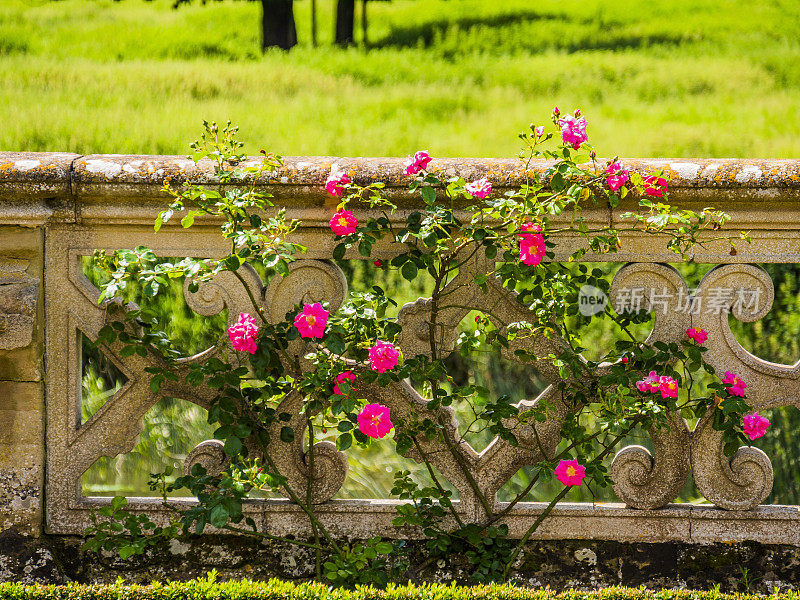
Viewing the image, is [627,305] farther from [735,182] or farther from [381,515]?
[381,515]

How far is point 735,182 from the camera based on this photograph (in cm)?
205

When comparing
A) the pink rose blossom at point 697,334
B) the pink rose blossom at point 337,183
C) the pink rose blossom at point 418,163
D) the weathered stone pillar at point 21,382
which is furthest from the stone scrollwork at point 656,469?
the weathered stone pillar at point 21,382

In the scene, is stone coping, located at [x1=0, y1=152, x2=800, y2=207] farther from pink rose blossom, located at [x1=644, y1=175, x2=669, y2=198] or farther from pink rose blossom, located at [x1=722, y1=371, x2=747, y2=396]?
pink rose blossom, located at [x1=722, y1=371, x2=747, y2=396]

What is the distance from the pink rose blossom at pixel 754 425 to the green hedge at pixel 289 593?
45 centimetres

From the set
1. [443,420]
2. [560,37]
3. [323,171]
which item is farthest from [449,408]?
[560,37]

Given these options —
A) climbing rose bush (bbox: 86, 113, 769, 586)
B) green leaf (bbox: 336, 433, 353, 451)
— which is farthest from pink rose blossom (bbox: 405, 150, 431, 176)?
green leaf (bbox: 336, 433, 353, 451)

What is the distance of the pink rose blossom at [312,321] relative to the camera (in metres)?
2.03

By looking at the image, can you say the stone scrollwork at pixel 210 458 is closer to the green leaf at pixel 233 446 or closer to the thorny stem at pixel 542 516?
the green leaf at pixel 233 446

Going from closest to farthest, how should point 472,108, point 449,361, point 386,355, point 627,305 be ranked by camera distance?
point 386,355 → point 627,305 → point 449,361 → point 472,108

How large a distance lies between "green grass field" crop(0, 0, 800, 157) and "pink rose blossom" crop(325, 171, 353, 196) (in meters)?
2.39

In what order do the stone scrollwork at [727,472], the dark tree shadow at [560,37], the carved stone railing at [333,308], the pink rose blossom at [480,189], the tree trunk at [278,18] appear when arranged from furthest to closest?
the dark tree shadow at [560,37] < the tree trunk at [278,18] < the stone scrollwork at [727,472] < the carved stone railing at [333,308] < the pink rose blossom at [480,189]

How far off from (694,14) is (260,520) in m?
4.10

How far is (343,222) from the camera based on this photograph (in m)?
2.03

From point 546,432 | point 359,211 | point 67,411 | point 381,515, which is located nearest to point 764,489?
point 546,432
